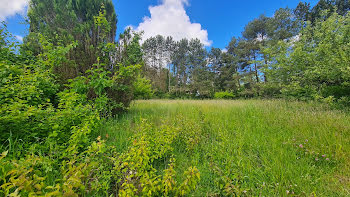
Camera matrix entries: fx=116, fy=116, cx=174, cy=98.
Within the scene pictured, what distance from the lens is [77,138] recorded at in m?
1.44

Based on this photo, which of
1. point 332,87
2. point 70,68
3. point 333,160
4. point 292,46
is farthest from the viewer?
point 292,46

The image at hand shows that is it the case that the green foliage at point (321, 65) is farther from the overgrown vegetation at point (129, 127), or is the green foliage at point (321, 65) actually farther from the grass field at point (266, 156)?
the grass field at point (266, 156)

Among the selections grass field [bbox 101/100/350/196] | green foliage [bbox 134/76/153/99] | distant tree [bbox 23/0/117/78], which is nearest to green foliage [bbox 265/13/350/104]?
grass field [bbox 101/100/350/196]

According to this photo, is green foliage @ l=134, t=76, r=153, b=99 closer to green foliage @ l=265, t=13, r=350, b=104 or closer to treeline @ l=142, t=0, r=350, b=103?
treeline @ l=142, t=0, r=350, b=103

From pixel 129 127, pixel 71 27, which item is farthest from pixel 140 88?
pixel 129 127

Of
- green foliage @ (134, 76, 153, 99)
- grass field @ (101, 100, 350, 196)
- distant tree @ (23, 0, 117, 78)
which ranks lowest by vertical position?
grass field @ (101, 100, 350, 196)

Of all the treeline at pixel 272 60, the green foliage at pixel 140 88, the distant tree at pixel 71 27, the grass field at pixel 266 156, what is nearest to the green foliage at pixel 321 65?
the treeline at pixel 272 60

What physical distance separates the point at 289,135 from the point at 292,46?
20.2 ft

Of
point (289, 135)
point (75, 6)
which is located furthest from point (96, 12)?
point (289, 135)

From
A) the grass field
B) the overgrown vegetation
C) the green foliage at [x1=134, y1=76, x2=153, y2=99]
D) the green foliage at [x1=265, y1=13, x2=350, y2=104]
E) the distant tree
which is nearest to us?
the overgrown vegetation

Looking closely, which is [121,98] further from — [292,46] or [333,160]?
[292,46]

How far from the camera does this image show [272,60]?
6.40 m

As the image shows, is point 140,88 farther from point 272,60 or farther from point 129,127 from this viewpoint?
point 272,60

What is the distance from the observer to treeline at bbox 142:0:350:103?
4.22 meters
